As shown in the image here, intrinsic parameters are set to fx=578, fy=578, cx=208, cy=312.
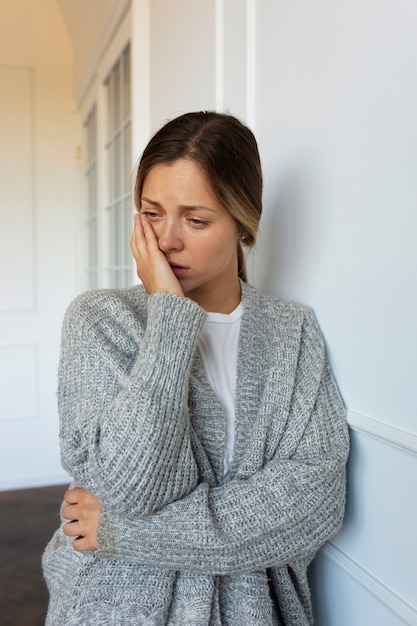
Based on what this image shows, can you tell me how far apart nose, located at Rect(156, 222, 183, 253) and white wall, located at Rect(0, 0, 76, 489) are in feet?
8.81

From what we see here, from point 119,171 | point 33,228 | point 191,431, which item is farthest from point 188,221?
point 33,228

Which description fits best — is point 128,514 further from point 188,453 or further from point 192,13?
point 192,13

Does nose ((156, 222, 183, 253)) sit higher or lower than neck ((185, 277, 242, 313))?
higher

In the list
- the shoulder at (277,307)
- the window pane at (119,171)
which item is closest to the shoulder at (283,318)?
A: the shoulder at (277,307)

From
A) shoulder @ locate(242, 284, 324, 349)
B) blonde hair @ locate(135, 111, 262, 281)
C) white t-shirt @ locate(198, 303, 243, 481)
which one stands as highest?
blonde hair @ locate(135, 111, 262, 281)

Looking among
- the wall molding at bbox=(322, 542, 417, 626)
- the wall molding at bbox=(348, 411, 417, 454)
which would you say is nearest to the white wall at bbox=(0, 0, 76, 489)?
the wall molding at bbox=(322, 542, 417, 626)

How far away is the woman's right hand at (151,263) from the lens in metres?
0.96

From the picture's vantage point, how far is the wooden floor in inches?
84.7

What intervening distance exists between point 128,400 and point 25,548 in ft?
7.03

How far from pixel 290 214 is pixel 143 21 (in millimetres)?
1245

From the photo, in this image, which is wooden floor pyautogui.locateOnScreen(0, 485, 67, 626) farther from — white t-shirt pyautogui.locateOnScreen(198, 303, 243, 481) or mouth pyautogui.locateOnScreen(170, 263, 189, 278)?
mouth pyautogui.locateOnScreen(170, 263, 189, 278)

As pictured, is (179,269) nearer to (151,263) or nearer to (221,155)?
(151,263)

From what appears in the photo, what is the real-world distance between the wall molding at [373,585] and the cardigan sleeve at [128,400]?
334 mm

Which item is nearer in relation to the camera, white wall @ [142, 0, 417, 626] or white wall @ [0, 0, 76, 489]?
white wall @ [142, 0, 417, 626]
